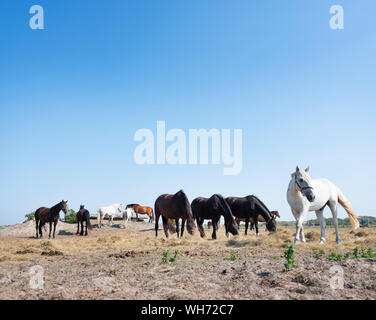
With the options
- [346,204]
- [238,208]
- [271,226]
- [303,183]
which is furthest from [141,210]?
[303,183]

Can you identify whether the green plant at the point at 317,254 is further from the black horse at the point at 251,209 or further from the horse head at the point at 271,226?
the black horse at the point at 251,209

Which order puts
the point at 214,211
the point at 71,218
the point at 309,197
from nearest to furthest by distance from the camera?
the point at 309,197 < the point at 214,211 < the point at 71,218

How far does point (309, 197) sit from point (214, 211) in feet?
19.8

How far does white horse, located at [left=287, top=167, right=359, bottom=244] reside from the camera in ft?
31.3

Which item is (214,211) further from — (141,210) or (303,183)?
(141,210)

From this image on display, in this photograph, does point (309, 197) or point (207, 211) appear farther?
point (207, 211)

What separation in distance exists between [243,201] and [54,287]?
1247 centimetres

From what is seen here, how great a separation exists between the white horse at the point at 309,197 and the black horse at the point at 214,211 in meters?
3.88

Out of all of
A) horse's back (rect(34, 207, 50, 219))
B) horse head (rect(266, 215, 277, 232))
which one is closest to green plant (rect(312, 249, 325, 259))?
horse head (rect(266, 215, 277, 232))

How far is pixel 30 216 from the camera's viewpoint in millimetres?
27031

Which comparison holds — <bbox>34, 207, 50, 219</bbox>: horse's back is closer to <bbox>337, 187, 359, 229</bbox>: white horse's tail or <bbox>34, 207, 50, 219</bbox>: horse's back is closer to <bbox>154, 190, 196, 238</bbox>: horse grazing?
<bbox>154, 190, 196, 238</bbox>: horse grazing

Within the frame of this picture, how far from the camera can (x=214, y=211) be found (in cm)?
1462

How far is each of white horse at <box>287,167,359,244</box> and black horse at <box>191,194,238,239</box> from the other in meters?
3.88
